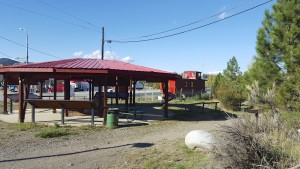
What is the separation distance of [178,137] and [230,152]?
18.2 ft

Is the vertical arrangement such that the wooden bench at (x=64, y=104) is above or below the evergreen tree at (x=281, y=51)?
below

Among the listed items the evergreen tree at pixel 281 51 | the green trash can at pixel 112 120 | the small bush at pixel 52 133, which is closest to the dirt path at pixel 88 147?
the small bush at pixel 52 133

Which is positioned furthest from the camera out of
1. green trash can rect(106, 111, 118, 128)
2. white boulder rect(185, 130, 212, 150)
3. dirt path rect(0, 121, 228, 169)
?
green trash can rect(106, 111, 118, 128)

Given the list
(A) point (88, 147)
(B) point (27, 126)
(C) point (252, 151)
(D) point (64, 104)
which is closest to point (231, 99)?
(D) point (64, 104)

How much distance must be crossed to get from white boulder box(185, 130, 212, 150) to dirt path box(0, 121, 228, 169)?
68 centimetres

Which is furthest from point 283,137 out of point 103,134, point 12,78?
point 12,78

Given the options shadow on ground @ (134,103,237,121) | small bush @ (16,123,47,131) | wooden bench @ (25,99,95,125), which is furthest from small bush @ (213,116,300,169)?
shadow on ground @ (134,103,237,121)

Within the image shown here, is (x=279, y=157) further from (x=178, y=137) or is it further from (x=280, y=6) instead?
(x=280, y=6)

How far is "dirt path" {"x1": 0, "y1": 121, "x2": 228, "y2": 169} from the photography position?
796cm

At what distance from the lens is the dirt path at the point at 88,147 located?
7.96 m

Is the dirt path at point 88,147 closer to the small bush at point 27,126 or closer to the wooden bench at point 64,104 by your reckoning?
the small bush at point 27,126

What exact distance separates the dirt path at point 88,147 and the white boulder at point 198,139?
676 mm

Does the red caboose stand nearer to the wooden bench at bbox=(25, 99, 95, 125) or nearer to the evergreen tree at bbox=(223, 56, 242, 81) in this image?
the evergreen tree at bbox=(223, 56, 242, 81)

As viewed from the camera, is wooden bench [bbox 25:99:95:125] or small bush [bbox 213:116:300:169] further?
wooden bench [bbox 25:99:95:125]
